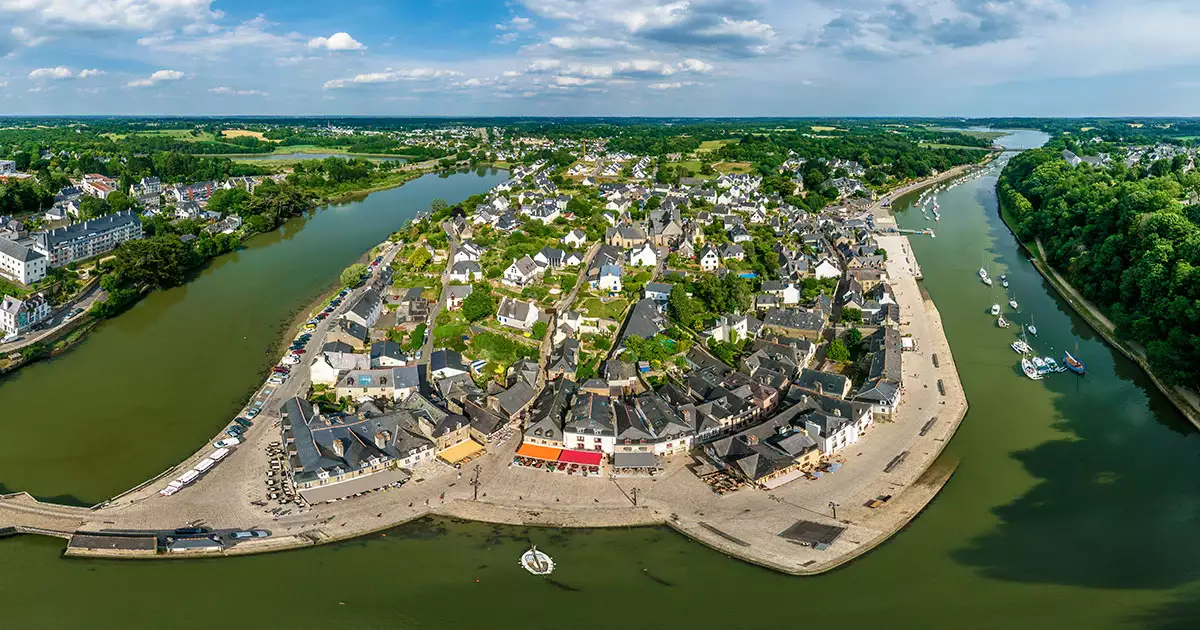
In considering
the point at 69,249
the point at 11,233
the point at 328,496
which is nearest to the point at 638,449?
the point at 328,496

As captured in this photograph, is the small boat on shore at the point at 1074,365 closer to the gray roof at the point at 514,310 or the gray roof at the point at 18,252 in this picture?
the gray roof at the point at 514,310

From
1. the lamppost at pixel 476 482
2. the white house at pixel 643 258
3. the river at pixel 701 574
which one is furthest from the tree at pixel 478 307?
the river at pixel 701 574

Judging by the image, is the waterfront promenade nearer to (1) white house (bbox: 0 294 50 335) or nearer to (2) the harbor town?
(2) the harbor town

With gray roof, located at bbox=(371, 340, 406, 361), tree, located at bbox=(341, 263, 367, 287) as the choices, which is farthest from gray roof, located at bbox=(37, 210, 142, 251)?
gray roof, located at bbox=(371, 340, 406, 361)

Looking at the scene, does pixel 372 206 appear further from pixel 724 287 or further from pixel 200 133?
pixel 200 133

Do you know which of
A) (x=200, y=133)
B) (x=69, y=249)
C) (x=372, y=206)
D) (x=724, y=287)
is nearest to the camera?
(x=724, y=287)
